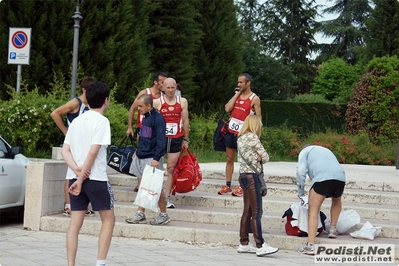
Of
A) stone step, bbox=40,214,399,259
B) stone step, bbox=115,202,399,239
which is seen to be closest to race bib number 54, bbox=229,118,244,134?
stone step, bbox=115,202,399,239

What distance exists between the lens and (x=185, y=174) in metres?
9.95

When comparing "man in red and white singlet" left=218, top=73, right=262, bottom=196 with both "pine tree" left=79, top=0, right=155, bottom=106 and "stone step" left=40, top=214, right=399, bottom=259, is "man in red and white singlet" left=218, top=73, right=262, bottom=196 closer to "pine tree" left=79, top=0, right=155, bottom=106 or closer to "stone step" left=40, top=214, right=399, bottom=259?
"stone step" left=40, top=214, right=399, bottom=259

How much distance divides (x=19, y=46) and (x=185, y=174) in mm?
5585

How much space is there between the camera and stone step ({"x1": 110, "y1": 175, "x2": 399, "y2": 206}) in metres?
10.4

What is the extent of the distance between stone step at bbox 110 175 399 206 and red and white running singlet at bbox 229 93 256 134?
1.12 metres

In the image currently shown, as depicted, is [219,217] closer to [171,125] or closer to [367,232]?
[171,125]

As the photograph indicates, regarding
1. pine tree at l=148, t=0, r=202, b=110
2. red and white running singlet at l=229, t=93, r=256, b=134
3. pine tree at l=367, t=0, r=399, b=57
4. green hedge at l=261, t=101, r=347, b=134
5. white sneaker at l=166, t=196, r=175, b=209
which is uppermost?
pine tree at l=367, t=0, r=399, b=57

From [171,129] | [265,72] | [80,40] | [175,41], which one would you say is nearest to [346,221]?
[171,129]

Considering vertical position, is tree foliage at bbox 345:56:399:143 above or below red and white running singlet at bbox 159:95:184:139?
above

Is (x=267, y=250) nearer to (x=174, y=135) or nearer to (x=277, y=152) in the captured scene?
(x=174, y=135)

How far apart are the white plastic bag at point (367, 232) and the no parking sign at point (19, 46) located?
771cm

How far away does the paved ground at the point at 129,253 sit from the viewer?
25.1 feet

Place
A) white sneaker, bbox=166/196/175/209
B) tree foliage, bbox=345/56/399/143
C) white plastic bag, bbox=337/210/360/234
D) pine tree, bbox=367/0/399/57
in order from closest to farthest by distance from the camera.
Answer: white plastic bag, bbox=337/210/360/234 < white sneaker, bbox=166/196/175/209 < tree foliage, bbox=345/56/399/143 < pine tree, bbox=367/0/399/57

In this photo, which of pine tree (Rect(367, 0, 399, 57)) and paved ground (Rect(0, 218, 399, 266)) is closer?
paved ground (Rect(0, 218, 399, 266))
